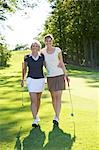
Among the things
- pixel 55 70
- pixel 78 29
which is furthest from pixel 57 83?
pixel 78 29

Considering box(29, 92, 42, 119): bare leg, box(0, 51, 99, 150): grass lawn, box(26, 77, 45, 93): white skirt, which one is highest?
box(26, 77, 45, 93): white skirt

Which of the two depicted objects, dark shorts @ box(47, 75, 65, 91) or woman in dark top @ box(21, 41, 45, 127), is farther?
dark shorts @ box(47, 75, 65, 91)

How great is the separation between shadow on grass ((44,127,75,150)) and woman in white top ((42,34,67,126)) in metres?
0.92

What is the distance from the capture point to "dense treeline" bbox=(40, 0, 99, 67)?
52000 millimetres

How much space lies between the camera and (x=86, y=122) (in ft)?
34.0

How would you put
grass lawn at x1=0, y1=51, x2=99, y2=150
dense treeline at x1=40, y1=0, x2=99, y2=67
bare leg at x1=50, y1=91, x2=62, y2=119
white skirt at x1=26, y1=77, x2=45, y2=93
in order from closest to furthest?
grass lawn at x1=0, y1=51, x2=99, y2=150 < white skirt at x1=26, y1=77, x2=45, y2=93 < bare leg at x1=50, y1=91, x2=62, y2=119 < dense treeline at x1=40, y1=0, x2=99, y2=67

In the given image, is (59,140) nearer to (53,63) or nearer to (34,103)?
(34,103)

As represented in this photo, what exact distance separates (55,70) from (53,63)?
0.57 feet

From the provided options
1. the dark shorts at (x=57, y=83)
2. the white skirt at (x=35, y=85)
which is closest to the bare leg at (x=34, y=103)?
the white skirt at (x=35, y=85)

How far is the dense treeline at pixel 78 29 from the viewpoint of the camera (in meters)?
52.0

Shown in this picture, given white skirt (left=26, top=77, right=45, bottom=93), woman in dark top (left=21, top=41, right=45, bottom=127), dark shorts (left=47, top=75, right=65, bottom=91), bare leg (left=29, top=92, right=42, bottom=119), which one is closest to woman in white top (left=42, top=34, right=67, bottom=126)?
dark shorts (left=47, top=75, right=65, bottom=91)

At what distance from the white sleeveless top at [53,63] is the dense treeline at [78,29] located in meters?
40.6

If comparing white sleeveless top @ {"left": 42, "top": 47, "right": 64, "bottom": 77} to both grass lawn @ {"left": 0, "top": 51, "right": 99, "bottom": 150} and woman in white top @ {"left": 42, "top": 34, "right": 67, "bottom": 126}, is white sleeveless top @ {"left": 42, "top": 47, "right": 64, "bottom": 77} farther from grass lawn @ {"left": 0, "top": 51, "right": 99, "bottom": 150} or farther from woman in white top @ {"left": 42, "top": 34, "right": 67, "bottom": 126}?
grass lawn @ {"left": 0, "top": 51, "right": 99, "bottom": 150}

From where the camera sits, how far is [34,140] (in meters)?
8.70
